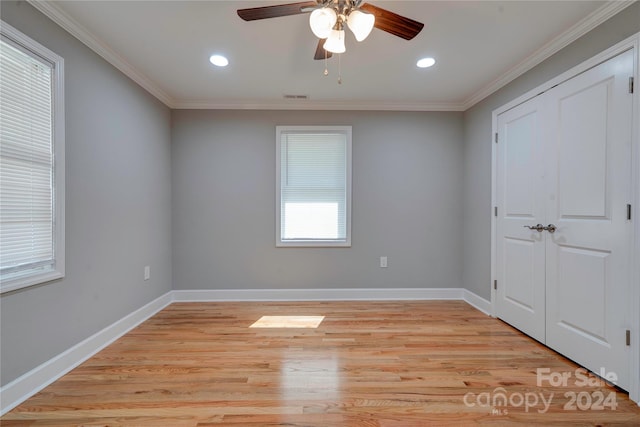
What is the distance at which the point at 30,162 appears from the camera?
1.75 m

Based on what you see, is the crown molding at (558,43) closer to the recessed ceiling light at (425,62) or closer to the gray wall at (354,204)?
the gray wall at (354,204)

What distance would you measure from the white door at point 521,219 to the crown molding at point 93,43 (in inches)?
143

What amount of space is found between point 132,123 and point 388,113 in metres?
2.83

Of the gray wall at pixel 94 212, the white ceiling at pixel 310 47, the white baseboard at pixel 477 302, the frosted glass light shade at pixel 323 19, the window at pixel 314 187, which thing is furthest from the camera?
the window at pixel 314 187

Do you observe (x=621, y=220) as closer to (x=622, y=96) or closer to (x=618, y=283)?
(x=618, y=283)

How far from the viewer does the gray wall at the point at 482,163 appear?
7.37 feet

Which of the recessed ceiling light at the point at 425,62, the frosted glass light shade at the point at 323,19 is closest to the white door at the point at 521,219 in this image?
the recessed ceiling light at the point at 425,62

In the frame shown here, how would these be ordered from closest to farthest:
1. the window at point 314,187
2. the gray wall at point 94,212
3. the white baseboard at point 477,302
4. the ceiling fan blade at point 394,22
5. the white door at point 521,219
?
the ceiling fan blade at point 394,22, the gray wall at point 94,212, the white door at point 521,219, the white baseboard at point 477,302, the window at point 314,187

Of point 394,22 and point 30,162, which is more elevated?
point 394,22

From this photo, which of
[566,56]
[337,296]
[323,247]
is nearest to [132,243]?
[323,247]

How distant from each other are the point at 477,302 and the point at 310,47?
10.6ft

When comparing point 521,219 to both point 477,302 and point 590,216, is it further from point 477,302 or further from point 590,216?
point 477,302

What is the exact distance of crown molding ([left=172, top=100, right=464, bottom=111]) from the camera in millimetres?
3434

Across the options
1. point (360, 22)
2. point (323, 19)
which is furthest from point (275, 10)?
point (360, 22)
